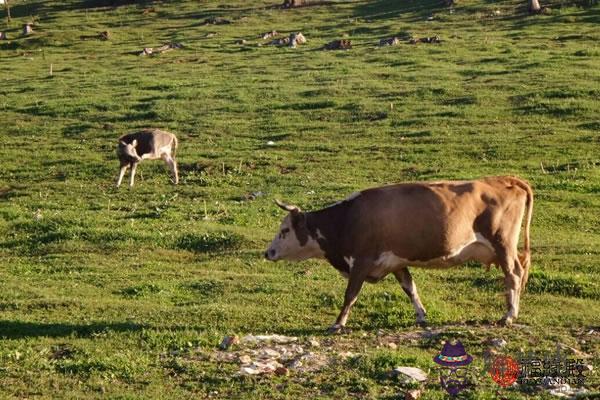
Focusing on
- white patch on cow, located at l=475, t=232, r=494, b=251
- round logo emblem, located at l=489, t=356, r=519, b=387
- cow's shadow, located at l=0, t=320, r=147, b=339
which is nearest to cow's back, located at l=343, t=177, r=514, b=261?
white patch on cow, located at l=475, t=232, r=494, b=251

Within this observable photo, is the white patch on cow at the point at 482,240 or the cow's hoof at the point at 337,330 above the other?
the white patch on cow at the point at 482,240

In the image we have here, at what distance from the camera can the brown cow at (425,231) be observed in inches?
485

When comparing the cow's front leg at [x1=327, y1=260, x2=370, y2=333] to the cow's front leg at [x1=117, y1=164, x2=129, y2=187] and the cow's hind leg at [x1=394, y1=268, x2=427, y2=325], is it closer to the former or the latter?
the cow's hind leg at [x1=394, y1=268, x2=427, y2=325]

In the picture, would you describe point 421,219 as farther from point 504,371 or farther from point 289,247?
point 504,371

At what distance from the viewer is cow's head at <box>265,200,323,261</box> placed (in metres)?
13.2

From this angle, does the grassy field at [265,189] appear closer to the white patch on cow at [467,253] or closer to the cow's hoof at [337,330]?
the cow's hoof at [337,330]

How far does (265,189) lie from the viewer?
2453cm

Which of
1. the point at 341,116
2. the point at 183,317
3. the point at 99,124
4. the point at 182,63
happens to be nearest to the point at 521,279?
the point at 183,317

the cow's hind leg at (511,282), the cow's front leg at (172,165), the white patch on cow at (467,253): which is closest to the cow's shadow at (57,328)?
the white patch on cow at (467,253)

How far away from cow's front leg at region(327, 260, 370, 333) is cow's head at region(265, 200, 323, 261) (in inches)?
37.0

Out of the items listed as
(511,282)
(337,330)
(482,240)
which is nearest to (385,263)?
(337,330)

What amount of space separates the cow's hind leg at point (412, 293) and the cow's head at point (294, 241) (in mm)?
1188

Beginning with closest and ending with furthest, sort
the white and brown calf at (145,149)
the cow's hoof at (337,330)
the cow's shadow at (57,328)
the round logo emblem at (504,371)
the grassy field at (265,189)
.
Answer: the round logo emblem at (504,371) < the grassy field at (265,189) < the cow's hoof at (337,330) < the cow's shadow at (57,328) < the white and brown calf at (145,149)

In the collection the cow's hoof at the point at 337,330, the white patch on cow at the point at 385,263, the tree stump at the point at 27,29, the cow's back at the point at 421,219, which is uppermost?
the tree stump at the point at 27,29
